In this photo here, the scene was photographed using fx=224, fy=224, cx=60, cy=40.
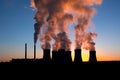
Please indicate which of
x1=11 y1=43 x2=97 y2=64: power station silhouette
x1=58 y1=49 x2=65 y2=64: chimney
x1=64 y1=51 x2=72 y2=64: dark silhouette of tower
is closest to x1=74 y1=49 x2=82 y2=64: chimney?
x1=11 y1=43 x2=97 y2=64: power station silhouette

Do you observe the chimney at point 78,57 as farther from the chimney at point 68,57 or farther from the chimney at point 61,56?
the chimney at point 61,56

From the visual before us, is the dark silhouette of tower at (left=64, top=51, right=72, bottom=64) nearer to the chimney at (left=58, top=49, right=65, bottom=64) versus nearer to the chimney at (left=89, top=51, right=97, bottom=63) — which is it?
the chimney at (left=58, top=49, right=65, bottom=64)

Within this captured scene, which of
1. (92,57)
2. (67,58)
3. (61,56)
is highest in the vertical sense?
(61,56)

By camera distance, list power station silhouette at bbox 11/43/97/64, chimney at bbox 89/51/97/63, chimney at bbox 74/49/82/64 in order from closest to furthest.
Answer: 1. chimney at bbox 74/49/82/64
2. power station silhouette at bbox 11/43/97/64
3. chimney at bbox 89/51/97/63

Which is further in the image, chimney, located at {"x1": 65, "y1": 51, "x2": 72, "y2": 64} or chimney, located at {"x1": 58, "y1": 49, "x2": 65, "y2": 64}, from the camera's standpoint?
chimney, located at {"x1": 58, "y1": 49, "x2": 65, "y2": 64}

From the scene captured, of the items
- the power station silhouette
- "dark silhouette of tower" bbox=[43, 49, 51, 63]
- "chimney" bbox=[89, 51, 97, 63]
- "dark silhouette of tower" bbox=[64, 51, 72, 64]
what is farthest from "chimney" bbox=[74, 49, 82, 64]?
"dark silhouette of tower" bbox=[43, 49, 51, 63]

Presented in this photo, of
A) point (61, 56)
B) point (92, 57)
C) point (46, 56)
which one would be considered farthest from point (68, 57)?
point (92, 57)

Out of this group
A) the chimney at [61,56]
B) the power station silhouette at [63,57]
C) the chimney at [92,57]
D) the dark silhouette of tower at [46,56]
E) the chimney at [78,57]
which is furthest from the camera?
the chimney at [61,56]

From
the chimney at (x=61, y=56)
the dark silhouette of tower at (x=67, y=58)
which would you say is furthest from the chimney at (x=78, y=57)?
the chimney at (x=61, y=56)

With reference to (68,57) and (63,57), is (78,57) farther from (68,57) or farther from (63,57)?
(63,57)

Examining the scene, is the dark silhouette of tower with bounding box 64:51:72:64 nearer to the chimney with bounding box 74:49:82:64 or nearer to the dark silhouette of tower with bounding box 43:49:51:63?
the chimney with bounding box 74:49:82:64

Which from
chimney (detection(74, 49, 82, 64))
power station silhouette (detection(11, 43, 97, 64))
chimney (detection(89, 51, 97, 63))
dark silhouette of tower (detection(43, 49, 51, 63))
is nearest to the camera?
chimney (detection(74, 49, 82, 64))

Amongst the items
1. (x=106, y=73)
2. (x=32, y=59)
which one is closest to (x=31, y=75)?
(x=106, y=73)

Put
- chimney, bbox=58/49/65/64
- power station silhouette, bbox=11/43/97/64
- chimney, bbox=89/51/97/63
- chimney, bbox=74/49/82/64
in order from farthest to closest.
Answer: chimney, bbox=58/49/65/64, chimney, bbox=89/51/97/63, power station silhouette, bbox=11/43/97/64, chimney, bbox=74/49/82/64
